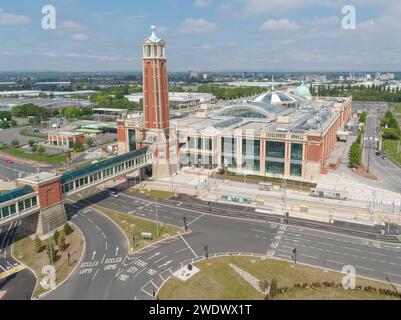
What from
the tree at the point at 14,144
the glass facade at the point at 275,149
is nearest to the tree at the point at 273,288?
the glass facade at the point at 275,149

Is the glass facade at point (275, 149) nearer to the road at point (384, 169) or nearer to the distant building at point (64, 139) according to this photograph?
the road at point (384, 169)

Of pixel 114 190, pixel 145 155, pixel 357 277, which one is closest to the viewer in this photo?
pixel 357 277

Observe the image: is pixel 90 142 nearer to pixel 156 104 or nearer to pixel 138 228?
pixel 156 104

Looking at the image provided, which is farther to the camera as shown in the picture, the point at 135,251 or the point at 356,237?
the point at 356,237

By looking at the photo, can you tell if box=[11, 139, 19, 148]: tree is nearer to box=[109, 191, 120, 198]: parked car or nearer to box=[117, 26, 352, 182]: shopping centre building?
box=[117, 26, 352, 182]: shopping centre building

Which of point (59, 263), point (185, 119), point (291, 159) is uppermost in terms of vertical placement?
point (185, 119)
